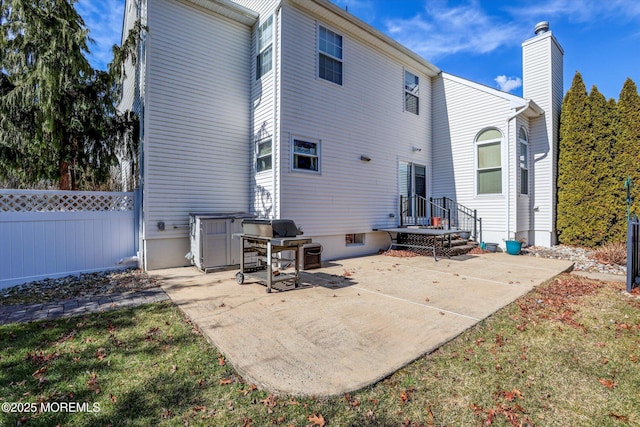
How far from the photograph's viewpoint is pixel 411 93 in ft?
37.9

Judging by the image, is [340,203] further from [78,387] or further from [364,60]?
[78,387]

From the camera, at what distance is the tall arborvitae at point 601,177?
971 centimetres

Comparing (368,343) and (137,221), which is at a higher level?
(137,221)

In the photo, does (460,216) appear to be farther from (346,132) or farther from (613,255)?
(346,132)

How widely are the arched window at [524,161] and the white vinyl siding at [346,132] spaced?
137 inches

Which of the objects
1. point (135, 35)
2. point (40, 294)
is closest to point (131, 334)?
point (40, 294)

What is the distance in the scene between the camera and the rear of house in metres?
7.51

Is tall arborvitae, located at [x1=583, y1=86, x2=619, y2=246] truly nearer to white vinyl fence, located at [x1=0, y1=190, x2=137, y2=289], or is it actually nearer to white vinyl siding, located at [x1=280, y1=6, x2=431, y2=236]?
white vinyl siding, located at [x1=280, y1=6, x2=431, y2=236]

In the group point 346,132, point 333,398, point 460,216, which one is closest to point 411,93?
point 346,132

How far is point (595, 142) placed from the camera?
10.0 m

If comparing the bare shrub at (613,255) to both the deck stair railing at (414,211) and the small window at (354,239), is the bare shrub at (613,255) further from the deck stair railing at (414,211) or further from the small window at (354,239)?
the small window at (354,239)

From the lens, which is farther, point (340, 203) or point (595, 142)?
point (595, 142)

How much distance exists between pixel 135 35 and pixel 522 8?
495 inches

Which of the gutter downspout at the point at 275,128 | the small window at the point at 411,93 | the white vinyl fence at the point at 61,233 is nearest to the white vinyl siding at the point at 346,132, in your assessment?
the gutter downspout at the point at 275,128
